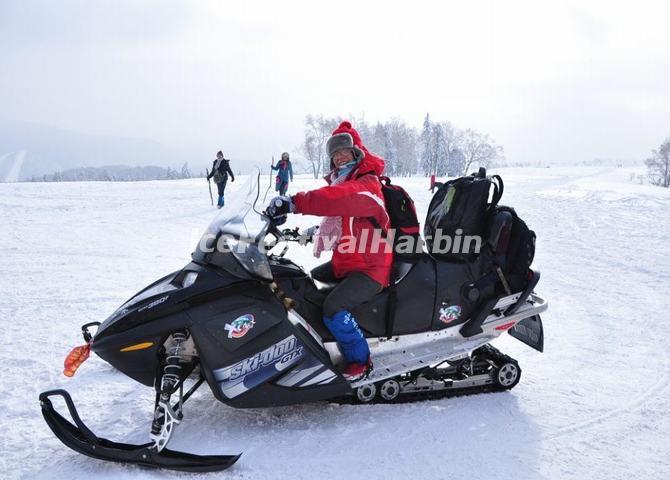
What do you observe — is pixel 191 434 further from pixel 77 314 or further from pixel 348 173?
pixel 77 314

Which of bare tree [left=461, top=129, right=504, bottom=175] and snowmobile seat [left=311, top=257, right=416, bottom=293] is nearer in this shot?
snowmobile seat [left=311, top=257, right=416, bottom=293]

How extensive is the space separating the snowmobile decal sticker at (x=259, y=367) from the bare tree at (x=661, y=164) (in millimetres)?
77980

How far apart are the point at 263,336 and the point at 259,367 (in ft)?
0.65

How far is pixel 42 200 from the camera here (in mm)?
15258

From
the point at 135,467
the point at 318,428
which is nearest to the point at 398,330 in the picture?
the point at 318,428

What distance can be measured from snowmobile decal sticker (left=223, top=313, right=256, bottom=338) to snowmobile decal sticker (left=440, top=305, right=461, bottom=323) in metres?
1.49

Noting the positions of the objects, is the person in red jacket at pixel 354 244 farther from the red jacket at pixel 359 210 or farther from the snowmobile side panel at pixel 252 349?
the snowmobile side panel at pixel 252 349

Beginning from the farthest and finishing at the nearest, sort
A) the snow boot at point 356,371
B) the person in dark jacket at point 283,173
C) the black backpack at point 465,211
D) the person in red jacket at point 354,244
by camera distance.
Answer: the person in dark jacket at point 283,173 → the black backpack at point 465,211 → the snow boot at point 356,371 → the person in red jacket at point 354,244

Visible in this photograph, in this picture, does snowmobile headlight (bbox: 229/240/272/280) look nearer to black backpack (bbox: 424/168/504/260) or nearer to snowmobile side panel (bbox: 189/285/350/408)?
snowmobile side panel (bbox: 189/285/350/408)

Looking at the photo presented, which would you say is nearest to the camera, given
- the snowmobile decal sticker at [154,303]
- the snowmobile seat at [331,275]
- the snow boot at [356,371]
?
the snowmobile decal sticker at [154,303]

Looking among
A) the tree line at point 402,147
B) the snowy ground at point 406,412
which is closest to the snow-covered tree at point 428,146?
the tree line at point 402,147

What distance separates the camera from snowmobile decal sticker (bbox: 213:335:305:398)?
3.05m

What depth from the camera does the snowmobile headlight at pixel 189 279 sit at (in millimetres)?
3047

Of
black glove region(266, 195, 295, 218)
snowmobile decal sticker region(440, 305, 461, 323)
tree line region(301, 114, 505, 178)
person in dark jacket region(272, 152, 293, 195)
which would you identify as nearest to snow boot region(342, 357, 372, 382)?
snowmobile decal sticker region(440, 305, 461, 323)
